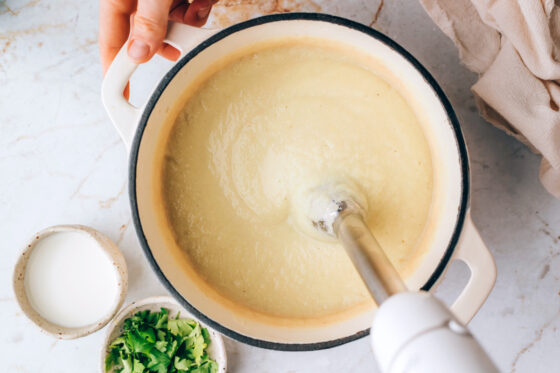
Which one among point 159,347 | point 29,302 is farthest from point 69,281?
point 159,347

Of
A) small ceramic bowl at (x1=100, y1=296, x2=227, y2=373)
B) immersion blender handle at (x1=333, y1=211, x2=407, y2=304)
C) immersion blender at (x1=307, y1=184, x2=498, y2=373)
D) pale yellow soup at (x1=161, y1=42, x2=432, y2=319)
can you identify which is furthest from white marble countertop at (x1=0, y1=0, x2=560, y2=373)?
immersion blender at (x1=307, y1=184, x2=498, y2=373)

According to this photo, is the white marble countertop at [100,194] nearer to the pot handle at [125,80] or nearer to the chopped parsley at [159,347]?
the chopped parsley at [159,347]

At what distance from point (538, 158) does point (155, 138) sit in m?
0.60

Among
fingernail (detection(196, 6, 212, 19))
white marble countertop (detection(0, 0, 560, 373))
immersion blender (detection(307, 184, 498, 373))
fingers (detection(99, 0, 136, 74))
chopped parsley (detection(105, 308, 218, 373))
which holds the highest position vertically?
immersion blender (detection(307, 184, 498, 373))

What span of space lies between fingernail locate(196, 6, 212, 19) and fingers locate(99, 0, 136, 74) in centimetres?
10

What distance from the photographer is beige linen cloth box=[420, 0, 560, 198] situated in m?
0.60

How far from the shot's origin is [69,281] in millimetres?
791

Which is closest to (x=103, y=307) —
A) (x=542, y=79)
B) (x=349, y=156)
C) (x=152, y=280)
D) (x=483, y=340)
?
(x=152, y=280)

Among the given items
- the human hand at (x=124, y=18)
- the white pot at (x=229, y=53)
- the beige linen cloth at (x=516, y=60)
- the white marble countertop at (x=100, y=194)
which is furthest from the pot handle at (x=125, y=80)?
the beige linen cloth at (x=516, y=60)

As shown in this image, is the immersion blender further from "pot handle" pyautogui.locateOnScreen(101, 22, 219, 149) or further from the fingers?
the fingers

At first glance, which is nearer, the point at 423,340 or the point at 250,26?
the point at 423,340

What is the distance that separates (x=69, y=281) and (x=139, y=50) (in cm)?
43

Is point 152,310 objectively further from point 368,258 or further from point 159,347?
point 368,258

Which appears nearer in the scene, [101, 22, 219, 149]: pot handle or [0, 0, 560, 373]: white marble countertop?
[101, 22, 219, 149]: pot handle
